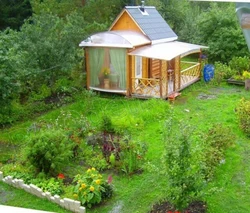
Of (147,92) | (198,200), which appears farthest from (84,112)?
(198,200)

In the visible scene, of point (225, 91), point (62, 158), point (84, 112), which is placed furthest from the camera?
point (225, 91)

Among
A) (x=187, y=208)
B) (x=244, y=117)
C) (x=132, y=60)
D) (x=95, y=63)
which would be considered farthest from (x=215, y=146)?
(x=95, y=63)

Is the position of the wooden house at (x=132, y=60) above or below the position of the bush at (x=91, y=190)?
above

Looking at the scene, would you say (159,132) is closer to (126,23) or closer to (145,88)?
(145,88)

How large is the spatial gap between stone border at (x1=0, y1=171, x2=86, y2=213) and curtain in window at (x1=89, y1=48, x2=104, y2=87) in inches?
271

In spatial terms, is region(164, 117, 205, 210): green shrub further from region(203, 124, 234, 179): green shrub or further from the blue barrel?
the blue barrel

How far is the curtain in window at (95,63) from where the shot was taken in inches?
507

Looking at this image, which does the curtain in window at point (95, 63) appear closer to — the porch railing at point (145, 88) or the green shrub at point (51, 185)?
the porch railing at point (145, 88)

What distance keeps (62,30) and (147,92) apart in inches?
145

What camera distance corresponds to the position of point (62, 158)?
6570 millimetres

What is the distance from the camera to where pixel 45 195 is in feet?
20.2

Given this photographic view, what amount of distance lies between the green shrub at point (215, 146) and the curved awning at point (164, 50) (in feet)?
16.6

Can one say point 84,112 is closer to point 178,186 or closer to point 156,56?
point 156,56

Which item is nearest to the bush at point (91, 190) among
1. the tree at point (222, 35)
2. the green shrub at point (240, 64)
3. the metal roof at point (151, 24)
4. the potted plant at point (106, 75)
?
the potted plant at point (106, 75)
